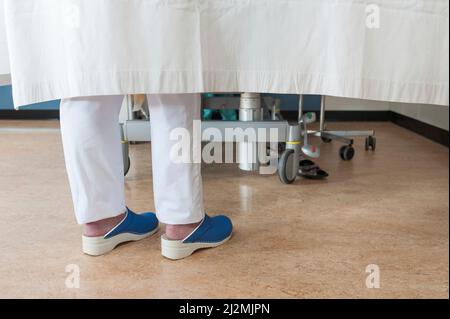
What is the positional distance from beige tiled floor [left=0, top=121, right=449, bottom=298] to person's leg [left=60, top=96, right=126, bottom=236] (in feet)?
0.44

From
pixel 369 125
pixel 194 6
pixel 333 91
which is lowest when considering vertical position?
pixel 369 125

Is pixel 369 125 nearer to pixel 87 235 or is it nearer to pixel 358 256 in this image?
pixel 358 256

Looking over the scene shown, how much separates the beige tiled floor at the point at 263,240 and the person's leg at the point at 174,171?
0.36ft

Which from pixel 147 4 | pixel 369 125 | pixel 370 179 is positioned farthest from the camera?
pixel 369 125

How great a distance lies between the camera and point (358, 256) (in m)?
0.96

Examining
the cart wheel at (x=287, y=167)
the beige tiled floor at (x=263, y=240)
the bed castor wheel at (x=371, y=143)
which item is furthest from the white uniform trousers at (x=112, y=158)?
the bed castor wheel at (x=371, y=143)

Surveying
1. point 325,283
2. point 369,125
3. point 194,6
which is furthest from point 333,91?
point 369,125

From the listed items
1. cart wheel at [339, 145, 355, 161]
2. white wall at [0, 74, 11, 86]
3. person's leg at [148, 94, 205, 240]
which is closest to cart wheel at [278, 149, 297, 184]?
cart wheel at [339, 145, 355, 161]

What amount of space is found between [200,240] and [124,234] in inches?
7.8

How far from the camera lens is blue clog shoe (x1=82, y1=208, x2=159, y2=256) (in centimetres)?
96

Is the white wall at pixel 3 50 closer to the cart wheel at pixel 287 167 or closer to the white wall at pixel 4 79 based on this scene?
the white wall at pixel 4 79
